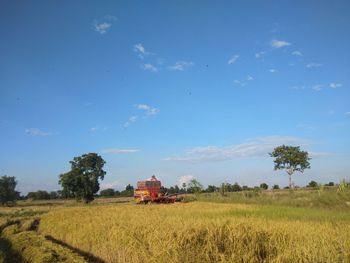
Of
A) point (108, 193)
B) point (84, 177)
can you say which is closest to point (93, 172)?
point (84, 177)

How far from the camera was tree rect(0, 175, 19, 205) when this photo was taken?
2852 inches

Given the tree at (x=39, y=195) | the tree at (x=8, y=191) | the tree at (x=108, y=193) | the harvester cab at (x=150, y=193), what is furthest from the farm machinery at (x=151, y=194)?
the tree at (x=39, y=195)

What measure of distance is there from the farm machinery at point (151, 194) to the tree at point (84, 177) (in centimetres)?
1690

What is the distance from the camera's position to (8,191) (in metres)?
73.8

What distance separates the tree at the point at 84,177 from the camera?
52719 mm

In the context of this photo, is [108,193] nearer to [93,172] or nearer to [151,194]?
[93,172]

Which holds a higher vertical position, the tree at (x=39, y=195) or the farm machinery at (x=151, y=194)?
the tree at (x=39, y=195)

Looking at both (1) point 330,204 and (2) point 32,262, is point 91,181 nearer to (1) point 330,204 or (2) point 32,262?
(1) point 330,204

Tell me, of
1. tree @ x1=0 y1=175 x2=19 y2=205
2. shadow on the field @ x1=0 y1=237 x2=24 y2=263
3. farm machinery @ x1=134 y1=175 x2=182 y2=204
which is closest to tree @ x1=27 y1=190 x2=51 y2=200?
tree @ x1=0 y1=175 x2=19 y2=205

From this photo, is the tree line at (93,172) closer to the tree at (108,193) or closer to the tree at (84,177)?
the tree at (84,177)

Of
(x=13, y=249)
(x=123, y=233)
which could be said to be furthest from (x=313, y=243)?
(x=13, y=249)

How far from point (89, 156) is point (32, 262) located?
45775 mm

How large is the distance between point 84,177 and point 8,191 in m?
28.8

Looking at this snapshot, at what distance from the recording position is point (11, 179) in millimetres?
75938
